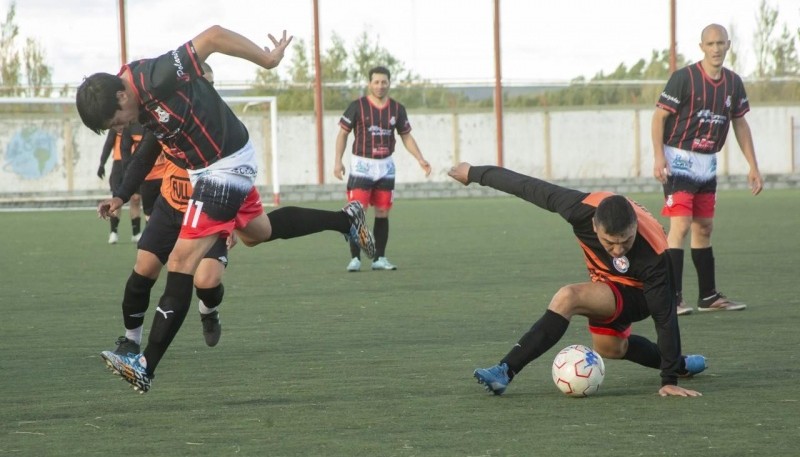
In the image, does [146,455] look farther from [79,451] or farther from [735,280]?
[735,280]

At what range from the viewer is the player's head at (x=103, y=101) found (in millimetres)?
5430

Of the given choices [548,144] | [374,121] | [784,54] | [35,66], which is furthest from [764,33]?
[374,121]

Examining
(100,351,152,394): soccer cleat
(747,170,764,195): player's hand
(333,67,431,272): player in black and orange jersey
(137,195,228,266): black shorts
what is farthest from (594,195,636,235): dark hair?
(333,67,431,272): player in black and orange jersey

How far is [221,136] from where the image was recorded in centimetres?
589

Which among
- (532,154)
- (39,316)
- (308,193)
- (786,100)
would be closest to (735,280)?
(39,316)

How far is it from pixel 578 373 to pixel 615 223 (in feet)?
2.41

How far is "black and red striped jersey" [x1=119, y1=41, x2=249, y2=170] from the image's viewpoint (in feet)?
18.4

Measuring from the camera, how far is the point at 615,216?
515 cm

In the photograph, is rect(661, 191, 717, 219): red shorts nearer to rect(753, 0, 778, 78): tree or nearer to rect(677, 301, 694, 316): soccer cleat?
rect(677, 301, 694, 316): soccer cleat

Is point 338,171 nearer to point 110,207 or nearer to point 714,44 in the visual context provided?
point 714,44

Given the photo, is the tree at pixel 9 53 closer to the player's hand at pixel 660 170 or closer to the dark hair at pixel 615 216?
the player's hand at pixel 660 170

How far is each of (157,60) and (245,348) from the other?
210 centimetres

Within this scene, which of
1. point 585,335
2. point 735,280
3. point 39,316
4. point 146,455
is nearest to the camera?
point 146,455

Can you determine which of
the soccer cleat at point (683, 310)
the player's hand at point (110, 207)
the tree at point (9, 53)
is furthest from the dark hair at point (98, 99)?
the tree at point (9, 53)
